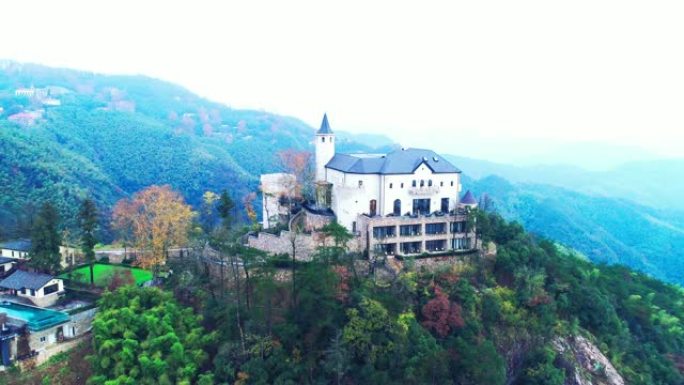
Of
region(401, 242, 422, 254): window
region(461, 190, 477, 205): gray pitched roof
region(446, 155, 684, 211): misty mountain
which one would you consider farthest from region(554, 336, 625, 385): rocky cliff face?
region(446, 155, 684, 211): misty mountain

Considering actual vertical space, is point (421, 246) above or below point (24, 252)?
above

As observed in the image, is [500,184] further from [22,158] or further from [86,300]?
[86,300]

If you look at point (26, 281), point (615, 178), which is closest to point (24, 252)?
point (26, 281)

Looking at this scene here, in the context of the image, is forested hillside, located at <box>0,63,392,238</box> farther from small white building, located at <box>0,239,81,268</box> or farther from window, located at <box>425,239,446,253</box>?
window, located at <box>425,239,446,253</box>

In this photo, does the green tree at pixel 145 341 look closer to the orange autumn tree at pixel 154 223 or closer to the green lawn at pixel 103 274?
the green lawn at pixel 103 274

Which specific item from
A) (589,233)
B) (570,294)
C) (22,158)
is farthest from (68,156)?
(589,233)

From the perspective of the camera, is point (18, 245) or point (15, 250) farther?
point (18, 245)

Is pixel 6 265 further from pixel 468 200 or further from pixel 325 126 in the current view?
pixel 468 200
